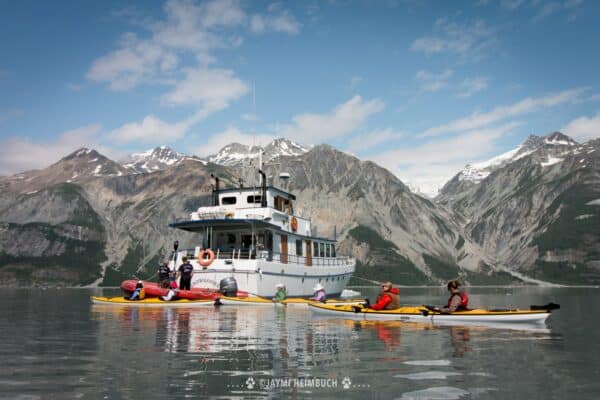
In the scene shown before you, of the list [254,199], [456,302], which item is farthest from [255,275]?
[456,302]

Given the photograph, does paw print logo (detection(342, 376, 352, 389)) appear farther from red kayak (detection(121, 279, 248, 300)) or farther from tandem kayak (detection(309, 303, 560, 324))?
red kayak (detection(121, 279, 248, 300))

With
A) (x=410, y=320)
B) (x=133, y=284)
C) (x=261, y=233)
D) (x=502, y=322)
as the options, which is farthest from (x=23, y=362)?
(x=261, y=233)

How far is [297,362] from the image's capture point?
1279 centimetres

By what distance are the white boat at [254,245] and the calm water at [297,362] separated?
17204 millimetres

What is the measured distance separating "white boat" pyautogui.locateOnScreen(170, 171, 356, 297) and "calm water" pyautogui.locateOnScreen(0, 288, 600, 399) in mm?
17204

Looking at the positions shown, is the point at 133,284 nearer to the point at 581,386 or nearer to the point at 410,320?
the point at 410,320

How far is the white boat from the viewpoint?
3872 cm

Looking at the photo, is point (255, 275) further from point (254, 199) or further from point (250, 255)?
point (254, 199)

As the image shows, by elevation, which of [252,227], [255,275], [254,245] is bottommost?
[255,275]

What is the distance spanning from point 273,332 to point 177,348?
5239 millimetres

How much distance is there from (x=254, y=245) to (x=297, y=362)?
29489 millimetres

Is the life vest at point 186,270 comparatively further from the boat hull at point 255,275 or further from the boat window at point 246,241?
the boat window at point 246,241

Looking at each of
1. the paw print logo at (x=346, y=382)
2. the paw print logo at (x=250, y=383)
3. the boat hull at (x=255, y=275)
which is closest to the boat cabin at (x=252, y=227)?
the boat hull at (x=255, y=275)

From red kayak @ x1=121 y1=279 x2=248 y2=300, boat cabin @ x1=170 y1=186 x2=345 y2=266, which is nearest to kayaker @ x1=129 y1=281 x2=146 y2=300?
red kayak @ x1=121 y1=279 x2=248 y2=300
